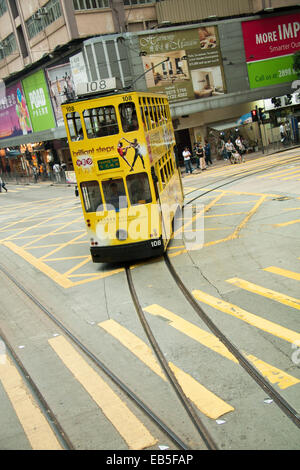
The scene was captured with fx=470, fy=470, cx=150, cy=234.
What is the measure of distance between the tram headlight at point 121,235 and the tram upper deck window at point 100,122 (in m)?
2.39

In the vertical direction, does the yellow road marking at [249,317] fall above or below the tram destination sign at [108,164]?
below

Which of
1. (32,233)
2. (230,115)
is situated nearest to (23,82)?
(230,115)

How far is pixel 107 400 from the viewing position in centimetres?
611

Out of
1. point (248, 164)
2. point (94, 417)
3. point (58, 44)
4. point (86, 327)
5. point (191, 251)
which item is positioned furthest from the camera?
point (58, 44)

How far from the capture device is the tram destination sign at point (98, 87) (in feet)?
37.5

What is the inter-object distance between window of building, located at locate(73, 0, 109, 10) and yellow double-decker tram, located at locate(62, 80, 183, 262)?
1051 inches

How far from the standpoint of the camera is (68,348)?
7.86 m

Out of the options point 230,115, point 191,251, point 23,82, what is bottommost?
point 191,251

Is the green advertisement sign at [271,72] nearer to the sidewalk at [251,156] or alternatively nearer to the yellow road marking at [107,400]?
the sidewalk at [251,156]

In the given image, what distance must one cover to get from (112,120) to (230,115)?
1177 inches

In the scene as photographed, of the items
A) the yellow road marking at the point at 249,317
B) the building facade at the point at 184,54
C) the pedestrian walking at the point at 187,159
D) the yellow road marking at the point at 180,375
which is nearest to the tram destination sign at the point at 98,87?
the yellow road marking at the point at 249,317

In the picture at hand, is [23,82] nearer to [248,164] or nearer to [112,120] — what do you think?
[248,164]

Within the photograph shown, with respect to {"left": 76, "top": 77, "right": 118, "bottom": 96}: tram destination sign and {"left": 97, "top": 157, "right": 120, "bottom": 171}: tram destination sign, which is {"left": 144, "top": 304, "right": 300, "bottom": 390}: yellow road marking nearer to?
{"left": 97, "top": 157, "right": 120, "bottom": 171}: tram destination sign

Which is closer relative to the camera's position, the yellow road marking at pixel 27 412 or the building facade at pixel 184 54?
the yellow road marking at pixel 27 412
